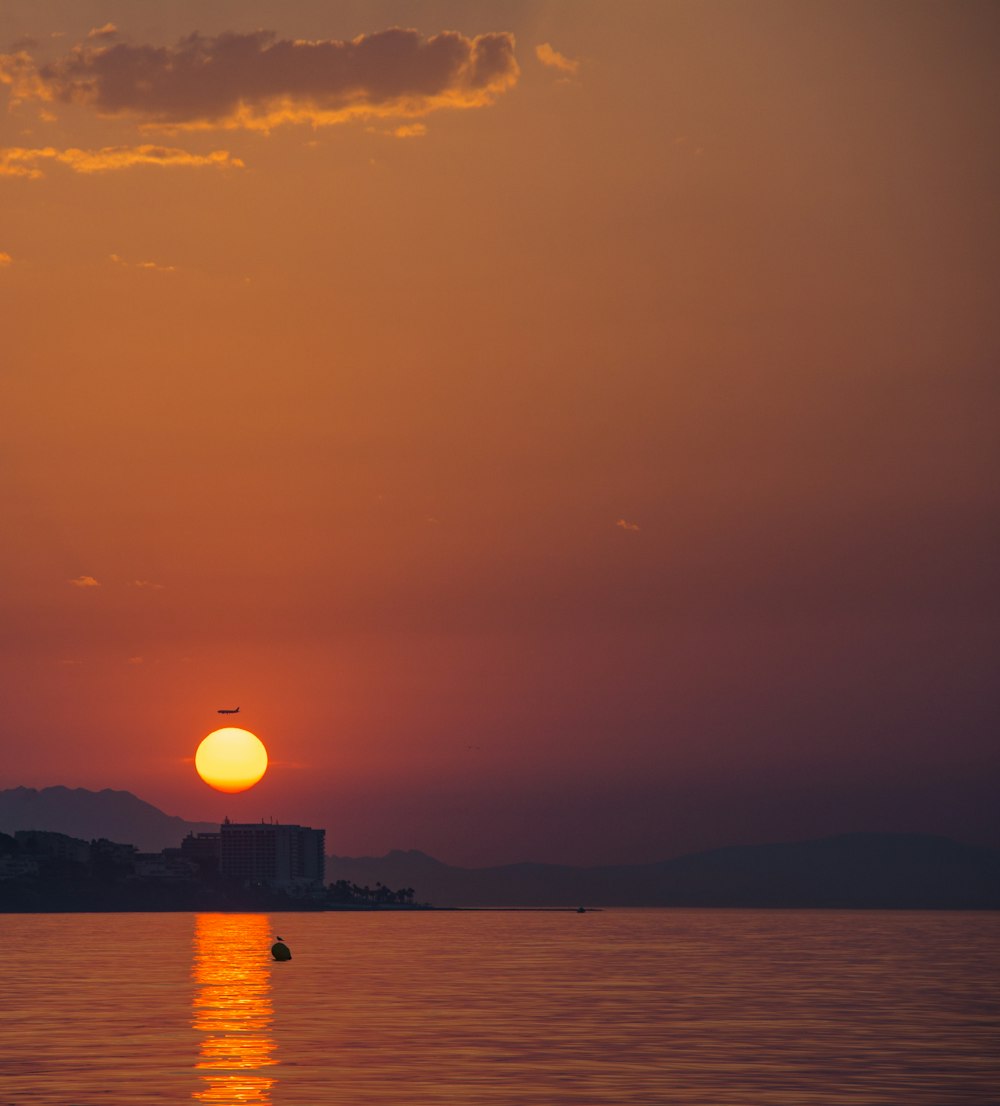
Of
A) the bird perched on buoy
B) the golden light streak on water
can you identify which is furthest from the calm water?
the bird perched on buoy

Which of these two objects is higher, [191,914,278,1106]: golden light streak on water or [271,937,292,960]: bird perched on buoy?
[271,937,292,960]: bird perched on buoy

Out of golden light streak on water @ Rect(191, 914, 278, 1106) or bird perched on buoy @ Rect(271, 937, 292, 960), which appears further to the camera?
bird perched on buoy @ Rect(271, 937, 292, 960)

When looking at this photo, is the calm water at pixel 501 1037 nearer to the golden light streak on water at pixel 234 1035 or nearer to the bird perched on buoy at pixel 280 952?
the golden light streak on water at pixel 234 1035

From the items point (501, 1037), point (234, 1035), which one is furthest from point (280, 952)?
point (501, 1037)

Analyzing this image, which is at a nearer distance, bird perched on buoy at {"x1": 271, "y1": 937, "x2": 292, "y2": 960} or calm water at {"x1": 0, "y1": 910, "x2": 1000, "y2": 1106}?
calm water at {"x1": 0, "y1": 910, "x2": 1000, "y2": 1106}

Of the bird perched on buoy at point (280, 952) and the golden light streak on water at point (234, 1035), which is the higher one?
A: the bird perched on buoy at point (280, 952)

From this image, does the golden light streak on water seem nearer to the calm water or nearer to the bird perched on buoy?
the calm water

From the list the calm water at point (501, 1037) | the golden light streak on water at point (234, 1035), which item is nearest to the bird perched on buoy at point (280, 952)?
the golden light streak on water at point (234, 1035)

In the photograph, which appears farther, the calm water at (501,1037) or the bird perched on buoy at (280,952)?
the bird perched on buoy at (280,952)

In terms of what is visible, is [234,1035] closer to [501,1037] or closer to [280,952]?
[501,1037]

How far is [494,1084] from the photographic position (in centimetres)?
6419

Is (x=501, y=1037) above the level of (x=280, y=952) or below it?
below

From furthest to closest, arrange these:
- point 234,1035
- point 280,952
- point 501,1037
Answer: point 280,952 → point 234,1035 → point 501,1037

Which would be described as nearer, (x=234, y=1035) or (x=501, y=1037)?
(x=501, y=1037)
